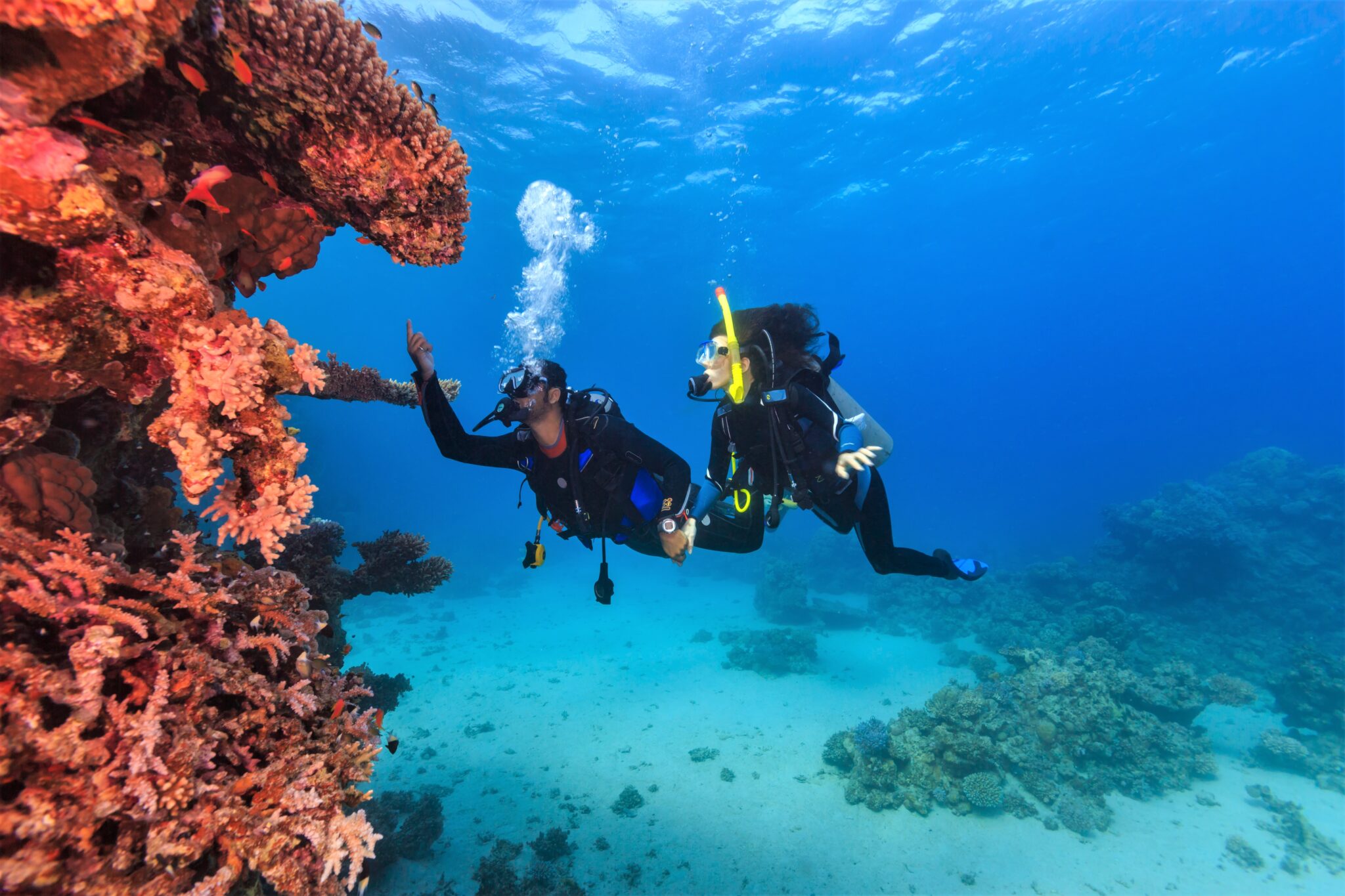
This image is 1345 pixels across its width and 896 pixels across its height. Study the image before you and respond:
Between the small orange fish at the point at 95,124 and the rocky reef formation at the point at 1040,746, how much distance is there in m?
11.5

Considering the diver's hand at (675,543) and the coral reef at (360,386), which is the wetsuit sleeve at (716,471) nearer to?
the diver's hand at (675,543)

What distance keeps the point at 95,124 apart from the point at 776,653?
16.3 m

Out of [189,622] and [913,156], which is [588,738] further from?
[913,156]

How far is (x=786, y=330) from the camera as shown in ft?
20.3

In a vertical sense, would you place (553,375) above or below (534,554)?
above

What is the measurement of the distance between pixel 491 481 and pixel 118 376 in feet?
301

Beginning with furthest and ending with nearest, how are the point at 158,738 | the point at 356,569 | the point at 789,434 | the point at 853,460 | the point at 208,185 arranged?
1. the point at 789,434
2. the point at 356,569
3. the point at 853,460
4. the point at 208,185
5. the point at 158,738

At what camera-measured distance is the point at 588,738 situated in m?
10.9

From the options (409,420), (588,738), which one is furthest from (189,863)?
(409,420)

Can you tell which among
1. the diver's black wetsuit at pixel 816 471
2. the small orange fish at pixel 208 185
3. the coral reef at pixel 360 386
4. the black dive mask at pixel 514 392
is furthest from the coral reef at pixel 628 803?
the small orange fish at pixel 208 185

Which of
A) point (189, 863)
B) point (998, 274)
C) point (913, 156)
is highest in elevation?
point (998, 274)

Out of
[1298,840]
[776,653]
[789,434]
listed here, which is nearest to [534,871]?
[789,434]

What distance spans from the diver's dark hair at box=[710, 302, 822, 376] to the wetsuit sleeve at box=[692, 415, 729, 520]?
111 centimetres

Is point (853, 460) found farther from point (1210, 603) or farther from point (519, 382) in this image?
point (1210, 603)
